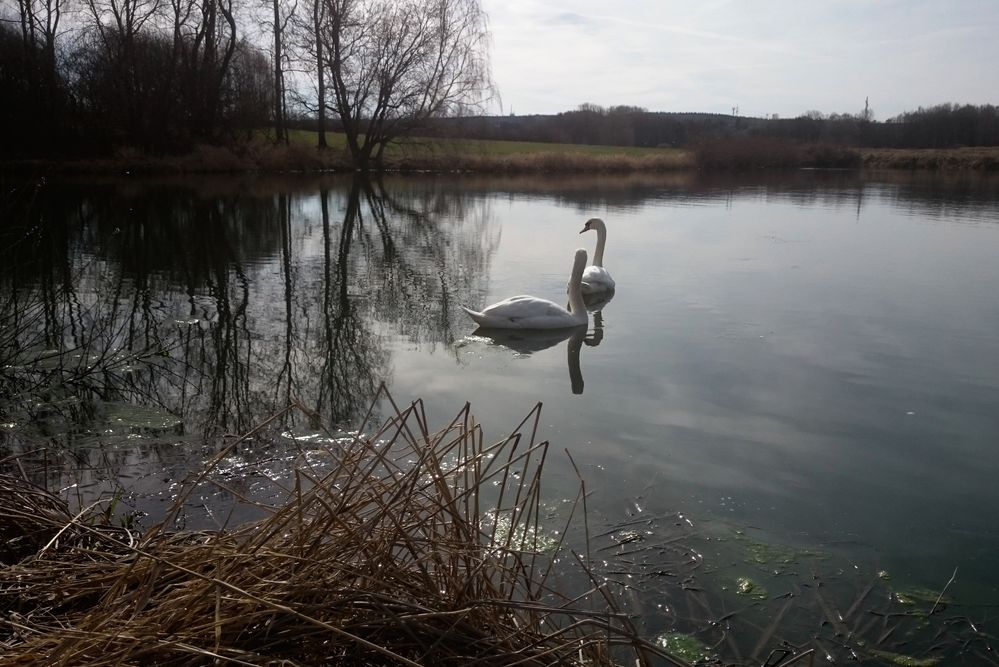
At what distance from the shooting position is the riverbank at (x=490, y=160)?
28.2 m

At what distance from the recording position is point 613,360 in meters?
6.88

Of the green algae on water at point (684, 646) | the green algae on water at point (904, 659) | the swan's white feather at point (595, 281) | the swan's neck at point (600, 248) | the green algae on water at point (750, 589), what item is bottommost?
the green algae on water at point (904, 659)

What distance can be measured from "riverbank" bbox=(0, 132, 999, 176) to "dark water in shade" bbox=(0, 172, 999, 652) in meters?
13.1

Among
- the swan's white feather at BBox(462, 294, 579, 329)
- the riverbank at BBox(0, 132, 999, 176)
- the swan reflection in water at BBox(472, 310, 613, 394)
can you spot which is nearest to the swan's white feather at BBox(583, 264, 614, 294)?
the swan reflection in water at BBox(472, 310, 613, 394)

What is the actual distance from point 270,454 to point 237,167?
92.2ft

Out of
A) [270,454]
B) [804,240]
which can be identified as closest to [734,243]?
[804,240]

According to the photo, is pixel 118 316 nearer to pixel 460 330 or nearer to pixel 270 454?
pixel 460 330

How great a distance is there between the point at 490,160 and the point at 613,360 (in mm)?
30095

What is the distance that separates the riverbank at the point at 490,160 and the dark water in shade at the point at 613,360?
13102mm

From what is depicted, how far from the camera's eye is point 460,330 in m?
7.90

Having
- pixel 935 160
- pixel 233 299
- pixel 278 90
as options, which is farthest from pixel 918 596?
pixel 935 160

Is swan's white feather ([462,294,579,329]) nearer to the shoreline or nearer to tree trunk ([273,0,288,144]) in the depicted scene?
the shoreline

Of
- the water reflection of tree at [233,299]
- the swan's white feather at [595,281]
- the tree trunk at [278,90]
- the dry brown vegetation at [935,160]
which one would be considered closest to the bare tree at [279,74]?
the tree trunk at [278,90]

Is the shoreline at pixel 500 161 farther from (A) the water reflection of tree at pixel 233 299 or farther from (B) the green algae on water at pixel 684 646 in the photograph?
(B) the green algae on water at pixel 684 646
